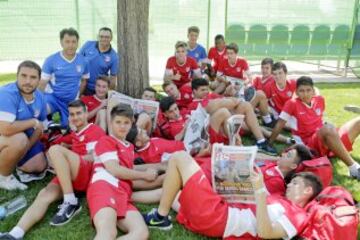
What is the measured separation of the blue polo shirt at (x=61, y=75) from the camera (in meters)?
5.50

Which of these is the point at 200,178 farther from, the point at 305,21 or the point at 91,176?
the point at 305,21

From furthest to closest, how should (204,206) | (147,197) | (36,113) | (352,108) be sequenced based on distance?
(352,108) → (36,113) → (147,197) → (204,206)

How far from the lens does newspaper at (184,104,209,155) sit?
4.46m

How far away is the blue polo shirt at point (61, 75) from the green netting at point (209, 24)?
17.3 ft

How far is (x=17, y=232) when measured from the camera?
10.4 ft

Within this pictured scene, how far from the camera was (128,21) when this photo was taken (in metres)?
5.95

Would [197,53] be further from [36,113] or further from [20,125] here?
[20,125]

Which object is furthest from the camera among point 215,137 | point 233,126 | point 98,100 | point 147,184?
point 98,100

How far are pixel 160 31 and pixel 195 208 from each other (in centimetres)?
877

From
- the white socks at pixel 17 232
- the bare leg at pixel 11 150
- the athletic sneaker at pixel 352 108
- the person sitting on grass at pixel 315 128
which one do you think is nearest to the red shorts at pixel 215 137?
the person sitting on grass at pixel 315 128

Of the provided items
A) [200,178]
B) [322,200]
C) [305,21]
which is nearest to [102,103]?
[200,178]

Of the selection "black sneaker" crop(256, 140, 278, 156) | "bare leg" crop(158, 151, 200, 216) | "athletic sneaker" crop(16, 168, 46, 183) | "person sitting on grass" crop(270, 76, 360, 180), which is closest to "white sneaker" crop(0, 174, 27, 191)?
"athletic sneaker" crop(16, 168, 46, 183)

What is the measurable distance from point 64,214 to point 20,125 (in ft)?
3.53

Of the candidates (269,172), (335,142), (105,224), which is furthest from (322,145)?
(105,224)
